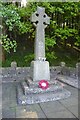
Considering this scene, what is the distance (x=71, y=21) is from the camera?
1222 cm

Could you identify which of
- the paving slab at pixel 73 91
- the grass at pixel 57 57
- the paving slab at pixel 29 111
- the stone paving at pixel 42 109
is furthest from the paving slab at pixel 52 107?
the grass at pixel 57 57

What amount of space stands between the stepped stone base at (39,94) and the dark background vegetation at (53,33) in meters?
2.08

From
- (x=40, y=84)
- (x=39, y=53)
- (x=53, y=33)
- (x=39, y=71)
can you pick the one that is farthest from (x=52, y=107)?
(x=53, y=33)

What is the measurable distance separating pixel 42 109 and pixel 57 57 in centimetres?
831

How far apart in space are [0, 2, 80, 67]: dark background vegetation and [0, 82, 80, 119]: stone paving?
110 inches

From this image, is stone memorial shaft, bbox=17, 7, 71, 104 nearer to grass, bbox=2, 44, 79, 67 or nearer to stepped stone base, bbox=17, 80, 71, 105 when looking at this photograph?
stepped stone base, bbox=17, 80, 71, 105

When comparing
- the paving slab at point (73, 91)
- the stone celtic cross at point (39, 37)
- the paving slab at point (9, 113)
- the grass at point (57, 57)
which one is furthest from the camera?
the grass at point (57, 57)

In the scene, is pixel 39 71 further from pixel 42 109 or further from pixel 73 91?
pixel 42 109

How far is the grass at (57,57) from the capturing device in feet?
37.4

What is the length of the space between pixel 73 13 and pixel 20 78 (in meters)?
4.68

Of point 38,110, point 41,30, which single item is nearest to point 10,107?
point 38,110

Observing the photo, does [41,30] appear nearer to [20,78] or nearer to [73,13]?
[20,78]

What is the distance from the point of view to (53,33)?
10.8m

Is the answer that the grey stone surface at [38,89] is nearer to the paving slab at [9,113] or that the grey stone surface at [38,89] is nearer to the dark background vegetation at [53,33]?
the paving slab at [9,113]
